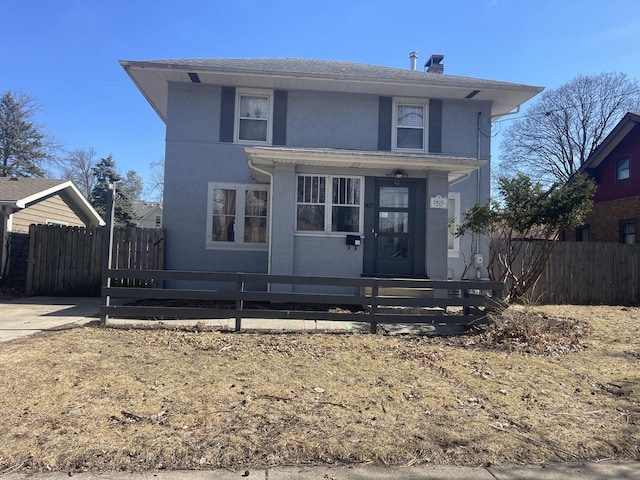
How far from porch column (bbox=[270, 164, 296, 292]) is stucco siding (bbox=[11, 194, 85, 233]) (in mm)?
9959

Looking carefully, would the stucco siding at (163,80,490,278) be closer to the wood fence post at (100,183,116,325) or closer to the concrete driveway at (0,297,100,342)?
the concrete driveway at (0,297,100,342)

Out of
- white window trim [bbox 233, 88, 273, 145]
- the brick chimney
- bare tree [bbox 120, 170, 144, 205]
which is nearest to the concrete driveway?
white window trim [bbox 233, 88, 273, 145]

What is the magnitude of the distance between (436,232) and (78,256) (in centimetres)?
976

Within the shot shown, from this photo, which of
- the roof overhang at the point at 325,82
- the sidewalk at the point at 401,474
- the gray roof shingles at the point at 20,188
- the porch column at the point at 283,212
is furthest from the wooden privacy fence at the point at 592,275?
the gray roof shingles at the point at 20,188

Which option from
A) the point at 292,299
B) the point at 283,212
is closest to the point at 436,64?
the point at 283,212

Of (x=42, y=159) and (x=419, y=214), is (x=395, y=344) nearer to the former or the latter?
(x=419, y=214)

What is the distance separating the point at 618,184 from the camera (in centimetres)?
1734

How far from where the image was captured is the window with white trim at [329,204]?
9.71 metres

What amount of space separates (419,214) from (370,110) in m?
4.15

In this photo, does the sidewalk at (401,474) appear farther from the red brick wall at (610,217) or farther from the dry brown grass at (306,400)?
the red brick wall at (610,217)

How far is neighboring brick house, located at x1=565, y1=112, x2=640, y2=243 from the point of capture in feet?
53.7

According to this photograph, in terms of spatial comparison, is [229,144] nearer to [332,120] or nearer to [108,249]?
[332,120]

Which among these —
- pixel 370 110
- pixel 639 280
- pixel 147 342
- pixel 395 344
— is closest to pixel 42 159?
pixel 370 110

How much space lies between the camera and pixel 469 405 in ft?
13.6
